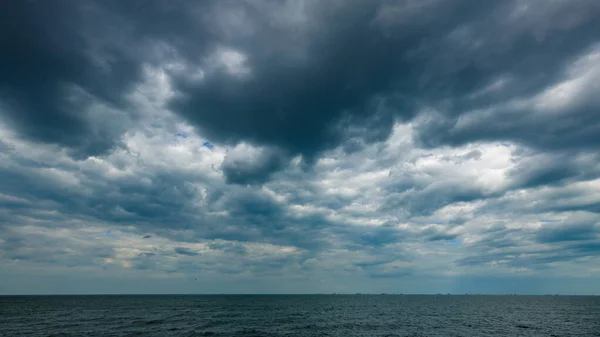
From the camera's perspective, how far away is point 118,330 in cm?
6631

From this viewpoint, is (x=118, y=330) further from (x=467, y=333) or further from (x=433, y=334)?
(x=467, y=333)

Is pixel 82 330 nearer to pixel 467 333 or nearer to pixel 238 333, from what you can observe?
pixel 238 333

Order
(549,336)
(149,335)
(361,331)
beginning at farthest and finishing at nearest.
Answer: (361,331), (549,336), (149,335)

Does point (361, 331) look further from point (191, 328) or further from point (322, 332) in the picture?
point (191, 328)

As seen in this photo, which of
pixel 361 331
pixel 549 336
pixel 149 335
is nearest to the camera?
pixel 149 335

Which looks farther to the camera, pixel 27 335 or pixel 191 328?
pixel 191 328

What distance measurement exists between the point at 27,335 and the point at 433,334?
260ft

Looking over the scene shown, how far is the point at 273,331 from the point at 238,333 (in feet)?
25.1

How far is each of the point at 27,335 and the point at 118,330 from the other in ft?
50.2

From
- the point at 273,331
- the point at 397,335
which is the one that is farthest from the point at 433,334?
the point at 273,331

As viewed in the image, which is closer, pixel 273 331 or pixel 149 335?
pixel 149 335

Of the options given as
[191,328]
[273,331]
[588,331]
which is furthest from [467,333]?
[191,328]

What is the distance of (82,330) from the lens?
218 ft

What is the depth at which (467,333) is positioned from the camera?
221ft
